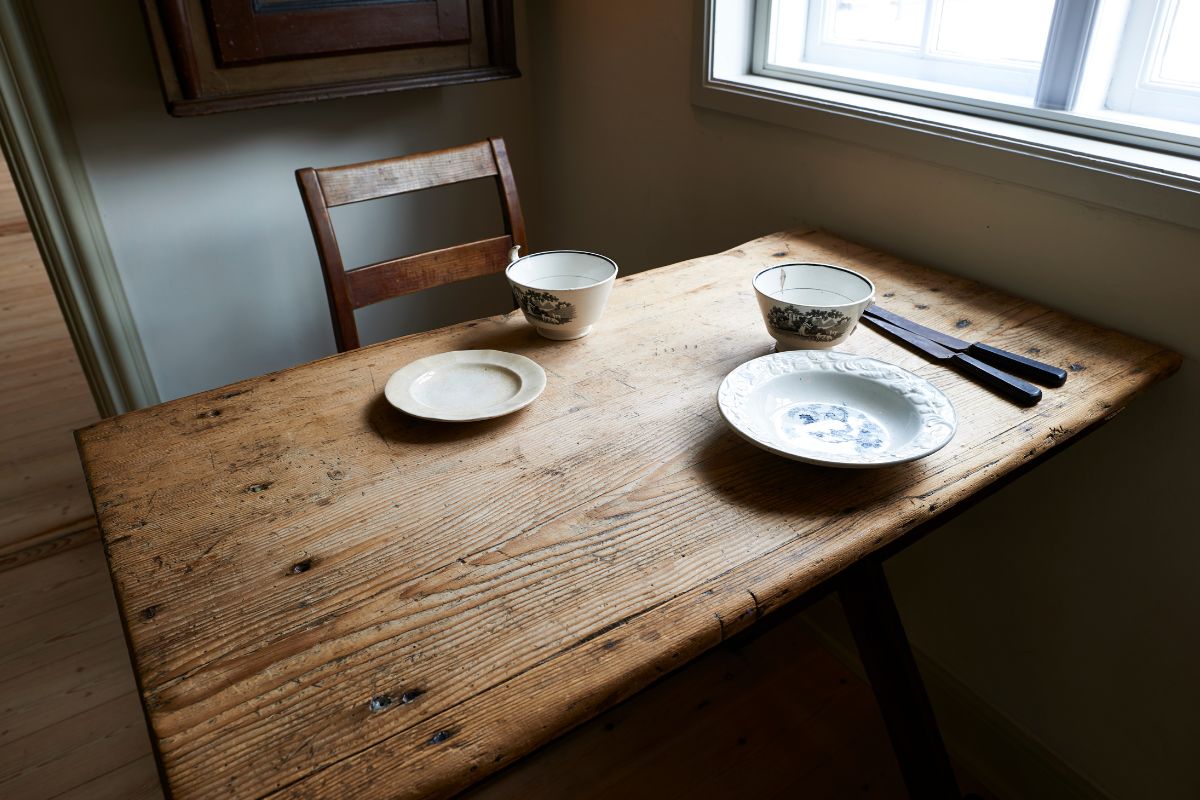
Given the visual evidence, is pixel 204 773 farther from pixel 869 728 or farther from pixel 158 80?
pixel 158 80

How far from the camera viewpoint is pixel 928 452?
73cm

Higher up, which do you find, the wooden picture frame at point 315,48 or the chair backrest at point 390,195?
the wooden picture frame at point 315,48


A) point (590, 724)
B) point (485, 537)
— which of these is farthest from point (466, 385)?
point (590, 724)

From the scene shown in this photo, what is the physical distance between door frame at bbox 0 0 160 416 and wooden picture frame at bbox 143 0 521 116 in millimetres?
238

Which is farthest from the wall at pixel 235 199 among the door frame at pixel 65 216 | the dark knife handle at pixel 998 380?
the dark knife handle at pixel 998 380

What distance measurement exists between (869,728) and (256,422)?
117cm

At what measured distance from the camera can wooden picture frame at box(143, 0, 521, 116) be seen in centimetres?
139

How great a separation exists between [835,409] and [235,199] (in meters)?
1.43

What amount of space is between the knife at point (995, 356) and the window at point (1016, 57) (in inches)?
13.5

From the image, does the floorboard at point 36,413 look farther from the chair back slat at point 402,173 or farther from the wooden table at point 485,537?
the wooden table at point 485,537

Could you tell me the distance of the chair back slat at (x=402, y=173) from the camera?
1.26 m

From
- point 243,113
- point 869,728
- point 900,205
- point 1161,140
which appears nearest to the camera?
point 1161,140

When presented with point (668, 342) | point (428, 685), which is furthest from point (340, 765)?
point (668, 342)

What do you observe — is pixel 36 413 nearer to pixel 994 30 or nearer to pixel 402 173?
pixel 402 173
